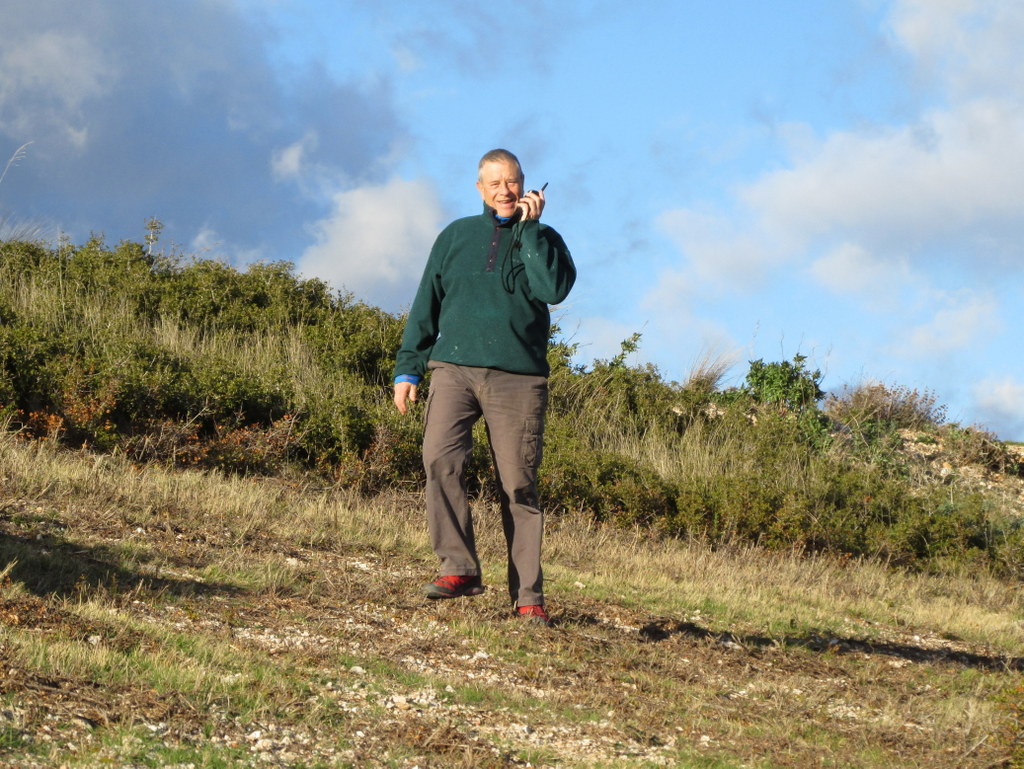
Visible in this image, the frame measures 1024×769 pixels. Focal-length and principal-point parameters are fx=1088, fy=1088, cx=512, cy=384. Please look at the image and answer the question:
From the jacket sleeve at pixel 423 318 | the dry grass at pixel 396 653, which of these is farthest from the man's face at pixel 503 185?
the dry grass at pixel 396 653

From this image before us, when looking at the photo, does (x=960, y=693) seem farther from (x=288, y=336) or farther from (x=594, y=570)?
(x=288, y=336)

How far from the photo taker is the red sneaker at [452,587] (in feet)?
19.0

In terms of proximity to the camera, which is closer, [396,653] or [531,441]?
[396,653]

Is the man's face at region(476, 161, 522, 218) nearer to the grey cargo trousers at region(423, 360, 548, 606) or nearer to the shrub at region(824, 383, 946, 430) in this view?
the grey cargo trousers at region(423, 360, 548, 606)

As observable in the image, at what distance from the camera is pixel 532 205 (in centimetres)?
567

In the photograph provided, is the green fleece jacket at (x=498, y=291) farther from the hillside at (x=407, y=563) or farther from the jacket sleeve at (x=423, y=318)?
the hillside at (x=407, y=563)

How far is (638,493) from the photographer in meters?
12.2

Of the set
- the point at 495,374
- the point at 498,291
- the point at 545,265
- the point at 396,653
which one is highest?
the point at 545,265

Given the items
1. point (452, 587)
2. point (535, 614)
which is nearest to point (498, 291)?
point (452, 587)

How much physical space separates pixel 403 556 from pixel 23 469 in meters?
2.97

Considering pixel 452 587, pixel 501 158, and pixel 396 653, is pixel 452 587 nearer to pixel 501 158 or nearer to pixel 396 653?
pixel 396 653

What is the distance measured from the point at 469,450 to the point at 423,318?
0.80m

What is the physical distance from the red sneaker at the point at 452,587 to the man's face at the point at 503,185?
1.95 m

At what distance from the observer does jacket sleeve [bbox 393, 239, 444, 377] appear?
6031mm
